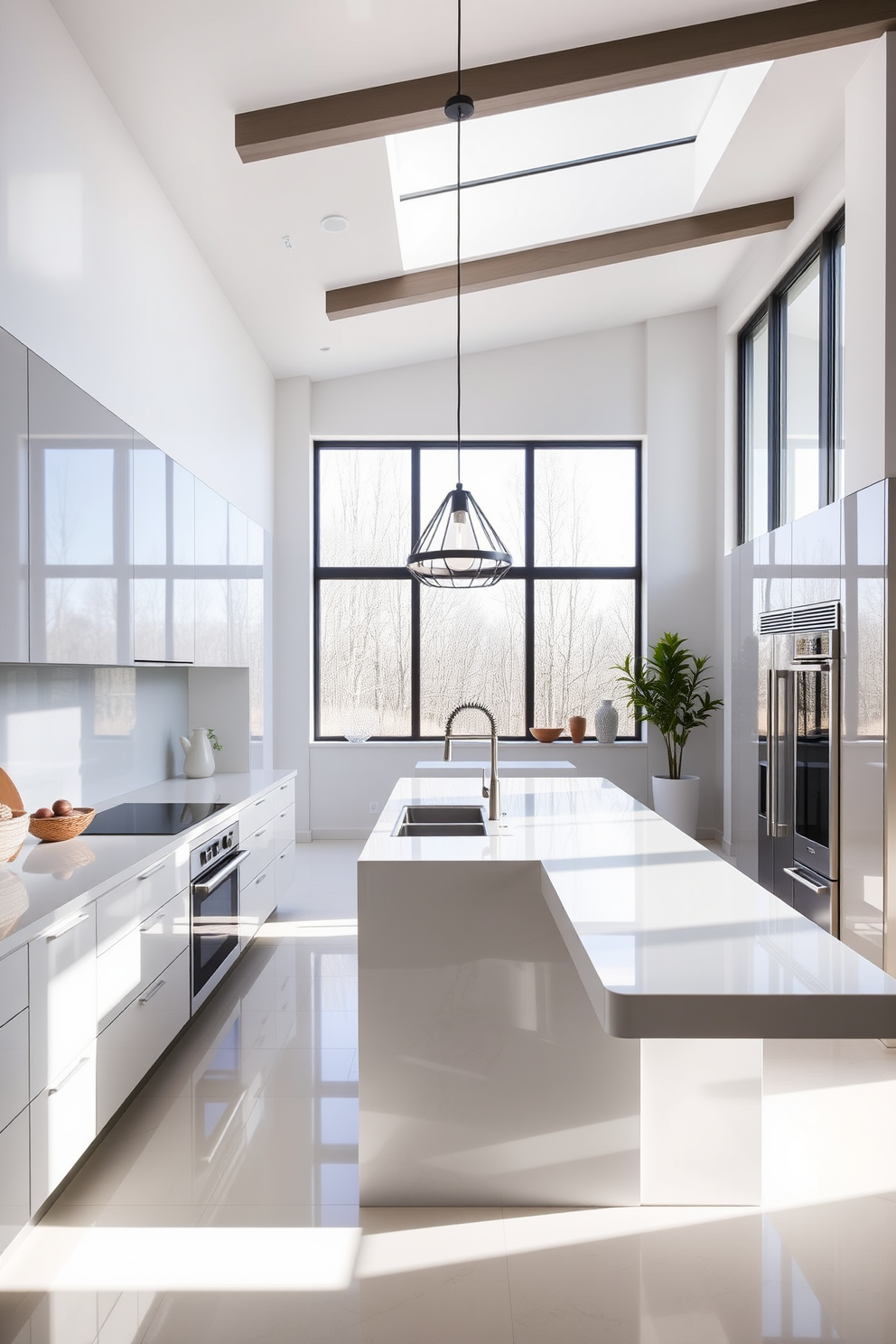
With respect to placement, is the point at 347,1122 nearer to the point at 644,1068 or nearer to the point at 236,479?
the point at 644,1068

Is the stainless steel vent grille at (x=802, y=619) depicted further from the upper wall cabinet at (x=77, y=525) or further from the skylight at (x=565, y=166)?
the upper wall cabinet at (x=77, y=525)

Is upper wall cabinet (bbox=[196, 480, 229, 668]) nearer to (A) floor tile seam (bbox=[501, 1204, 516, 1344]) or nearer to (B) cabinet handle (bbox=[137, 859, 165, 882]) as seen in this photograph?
(B) cabinet handle (bbox=[137, 859, 165, 882])

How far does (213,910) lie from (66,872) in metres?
1.17

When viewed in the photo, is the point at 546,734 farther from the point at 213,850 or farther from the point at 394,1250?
the point at 394,1250

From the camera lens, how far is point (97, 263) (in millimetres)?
3559

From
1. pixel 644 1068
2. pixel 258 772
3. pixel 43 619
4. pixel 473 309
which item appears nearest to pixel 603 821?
pixel 644 1068

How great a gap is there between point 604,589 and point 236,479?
3.16 m

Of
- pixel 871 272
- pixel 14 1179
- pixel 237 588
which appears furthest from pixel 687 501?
pixel 14 1179

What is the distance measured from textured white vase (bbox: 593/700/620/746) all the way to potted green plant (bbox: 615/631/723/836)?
0.18 m

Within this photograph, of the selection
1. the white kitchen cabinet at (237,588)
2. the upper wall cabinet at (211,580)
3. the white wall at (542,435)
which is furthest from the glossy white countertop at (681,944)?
the white wall at (542,435)

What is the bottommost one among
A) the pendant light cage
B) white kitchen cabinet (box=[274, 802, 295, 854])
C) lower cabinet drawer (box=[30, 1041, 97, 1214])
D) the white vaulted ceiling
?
lower cabinet drawer (box=[30, 1041, 97, 1214])

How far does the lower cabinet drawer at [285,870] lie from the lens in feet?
16.6

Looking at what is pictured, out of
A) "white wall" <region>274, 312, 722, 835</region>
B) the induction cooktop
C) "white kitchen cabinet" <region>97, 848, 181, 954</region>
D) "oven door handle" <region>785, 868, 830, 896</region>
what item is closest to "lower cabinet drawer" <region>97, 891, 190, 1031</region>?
"white kitchen cabinet" <region>97, 848, 181, 954</region>

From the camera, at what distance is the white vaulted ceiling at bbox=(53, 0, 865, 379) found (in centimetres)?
337
